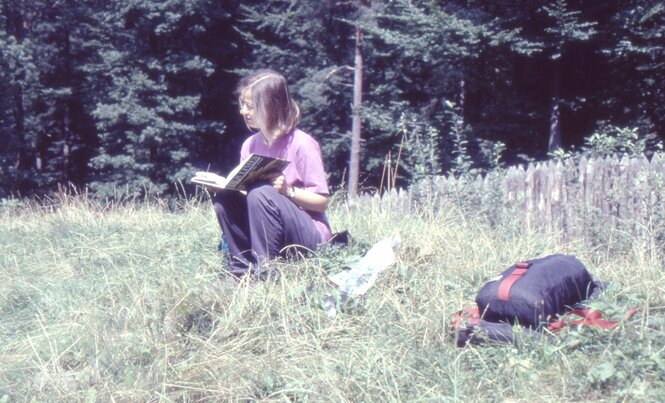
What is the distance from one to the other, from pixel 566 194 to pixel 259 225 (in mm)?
4158

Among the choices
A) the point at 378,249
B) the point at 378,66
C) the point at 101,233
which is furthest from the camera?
the point at 378,66

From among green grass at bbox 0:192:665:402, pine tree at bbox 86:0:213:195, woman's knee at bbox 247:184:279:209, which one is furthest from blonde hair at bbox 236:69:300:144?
pine tree at bbox 86:0:213:195

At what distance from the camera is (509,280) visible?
10.4 feet

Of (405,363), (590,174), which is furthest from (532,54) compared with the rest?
(405,363)

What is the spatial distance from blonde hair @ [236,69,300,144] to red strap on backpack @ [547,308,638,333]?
1.93 meters

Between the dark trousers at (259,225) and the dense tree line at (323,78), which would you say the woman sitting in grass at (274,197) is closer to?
the dark trousers at (259,225)

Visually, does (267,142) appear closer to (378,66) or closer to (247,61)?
(378,66)

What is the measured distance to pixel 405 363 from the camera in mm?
2885

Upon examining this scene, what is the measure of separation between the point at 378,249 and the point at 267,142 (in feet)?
3.45

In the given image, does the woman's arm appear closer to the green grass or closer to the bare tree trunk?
the green grass

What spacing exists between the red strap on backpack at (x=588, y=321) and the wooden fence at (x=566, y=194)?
2834 millimetres

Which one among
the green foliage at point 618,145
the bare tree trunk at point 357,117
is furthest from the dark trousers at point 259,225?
Result: the bare tree trunk at point 357,117

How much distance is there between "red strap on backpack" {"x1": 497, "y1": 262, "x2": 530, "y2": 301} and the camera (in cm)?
308

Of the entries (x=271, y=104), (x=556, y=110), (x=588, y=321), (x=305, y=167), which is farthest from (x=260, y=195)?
(x=556, y=110)
